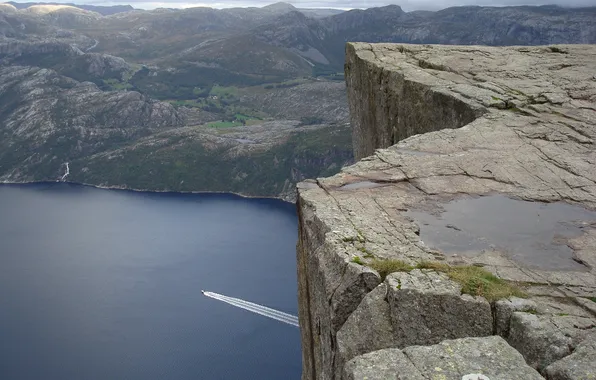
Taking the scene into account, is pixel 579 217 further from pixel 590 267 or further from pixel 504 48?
pixel 504 48

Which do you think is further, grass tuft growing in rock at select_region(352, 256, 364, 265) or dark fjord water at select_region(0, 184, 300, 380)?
dark fjord water at select_region(0, 184, 300, 380)

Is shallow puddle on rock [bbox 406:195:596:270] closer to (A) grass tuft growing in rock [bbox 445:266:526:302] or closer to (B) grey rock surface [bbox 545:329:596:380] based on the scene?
(A) grass tuft growing in rock [bbox 445:266:526:302]

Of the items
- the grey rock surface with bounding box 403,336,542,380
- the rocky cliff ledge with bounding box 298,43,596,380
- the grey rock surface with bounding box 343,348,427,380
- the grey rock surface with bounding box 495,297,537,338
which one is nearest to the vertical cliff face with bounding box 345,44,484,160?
the rocky cliff ledge with bounding box 298,43,596,380

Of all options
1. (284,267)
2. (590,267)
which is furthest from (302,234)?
(284,267)

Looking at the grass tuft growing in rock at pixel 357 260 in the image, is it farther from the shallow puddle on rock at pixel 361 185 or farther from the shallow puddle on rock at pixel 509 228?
the shallow puddle on rock at pixel 361 185

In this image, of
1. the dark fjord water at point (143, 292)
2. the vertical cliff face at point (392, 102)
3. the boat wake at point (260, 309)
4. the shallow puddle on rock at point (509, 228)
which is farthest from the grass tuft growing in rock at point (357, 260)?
the boat wake at point (260, 309)

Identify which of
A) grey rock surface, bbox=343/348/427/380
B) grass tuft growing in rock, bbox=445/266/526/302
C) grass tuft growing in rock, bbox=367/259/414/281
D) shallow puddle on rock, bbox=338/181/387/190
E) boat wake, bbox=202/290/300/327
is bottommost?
boat wake, bbox=202/290/300/327

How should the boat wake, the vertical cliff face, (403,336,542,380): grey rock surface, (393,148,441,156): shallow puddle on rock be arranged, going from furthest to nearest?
the boat wake → the vertical cliff face → (393,148,441,156): shallow puddle on rock → (403,336,542,380): grey rock surface
